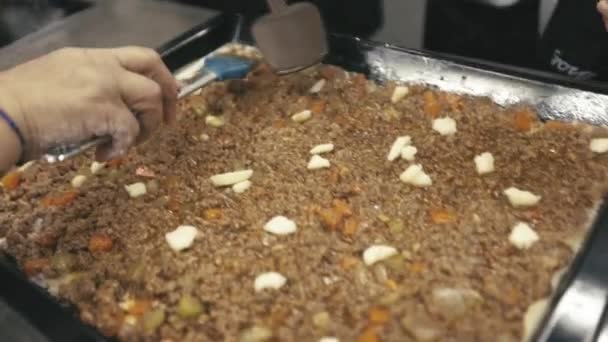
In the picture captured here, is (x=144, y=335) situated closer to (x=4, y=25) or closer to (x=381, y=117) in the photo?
(x=381, y=117)

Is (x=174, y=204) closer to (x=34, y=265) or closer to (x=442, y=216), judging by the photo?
(x=34, y=265)

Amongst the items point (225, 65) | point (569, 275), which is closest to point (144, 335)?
point (569, 275)

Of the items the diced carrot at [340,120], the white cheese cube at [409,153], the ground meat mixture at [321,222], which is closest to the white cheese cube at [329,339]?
the ground meat mixture at [321,222]

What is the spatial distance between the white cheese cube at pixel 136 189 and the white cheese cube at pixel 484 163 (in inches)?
25.0

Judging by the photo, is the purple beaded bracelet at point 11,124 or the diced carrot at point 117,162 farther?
the diced carrot at point 117,162

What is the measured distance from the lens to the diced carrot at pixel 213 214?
1.17 m

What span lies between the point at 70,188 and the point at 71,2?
1.11 m

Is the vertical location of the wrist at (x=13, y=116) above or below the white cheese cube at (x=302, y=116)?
above

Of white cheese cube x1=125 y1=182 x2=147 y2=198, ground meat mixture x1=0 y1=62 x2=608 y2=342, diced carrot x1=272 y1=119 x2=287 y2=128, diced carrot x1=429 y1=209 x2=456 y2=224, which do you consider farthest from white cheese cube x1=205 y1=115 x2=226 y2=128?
diced carrot x1=429 y1=209 x2=456 y2=224

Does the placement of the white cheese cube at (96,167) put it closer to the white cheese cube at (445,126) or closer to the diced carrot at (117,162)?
the diced carrot at (117,162)

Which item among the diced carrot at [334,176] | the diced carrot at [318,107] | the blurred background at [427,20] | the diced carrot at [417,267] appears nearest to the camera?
the diced carrot at [417,267]

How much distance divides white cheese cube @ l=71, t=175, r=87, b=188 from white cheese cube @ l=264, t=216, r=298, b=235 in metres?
0.42

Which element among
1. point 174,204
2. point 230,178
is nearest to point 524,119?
point 230,178

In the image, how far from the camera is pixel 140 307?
39.8 inches
